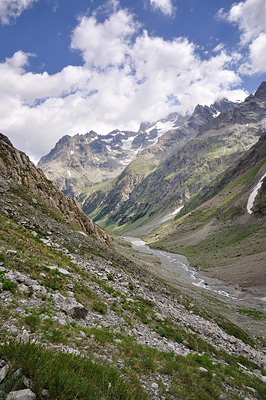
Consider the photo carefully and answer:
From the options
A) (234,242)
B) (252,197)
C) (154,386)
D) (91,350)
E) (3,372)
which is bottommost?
(234,242)

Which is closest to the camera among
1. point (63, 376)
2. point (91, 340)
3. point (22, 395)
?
point (22, 395)

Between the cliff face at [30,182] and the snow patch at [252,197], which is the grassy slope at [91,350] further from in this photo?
the snow patch at [252,197]

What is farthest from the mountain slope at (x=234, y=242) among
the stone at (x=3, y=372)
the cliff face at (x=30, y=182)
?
the stone at (x=3, y=372)

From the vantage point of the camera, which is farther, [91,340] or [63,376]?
[91,340]

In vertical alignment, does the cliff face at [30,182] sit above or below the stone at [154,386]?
above

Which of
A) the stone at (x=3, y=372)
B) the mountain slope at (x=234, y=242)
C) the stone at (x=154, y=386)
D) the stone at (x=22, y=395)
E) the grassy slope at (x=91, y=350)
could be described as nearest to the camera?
the stone at (x=22, y=395)

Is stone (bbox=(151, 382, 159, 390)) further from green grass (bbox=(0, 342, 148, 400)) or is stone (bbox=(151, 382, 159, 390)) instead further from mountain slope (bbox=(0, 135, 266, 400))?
green grass (bbox=(0, 342, 148, 400))

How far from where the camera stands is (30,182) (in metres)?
43.8

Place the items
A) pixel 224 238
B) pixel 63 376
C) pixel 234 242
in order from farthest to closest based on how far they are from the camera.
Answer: pixel 224 238
pixel 234 242
pixel 63 376

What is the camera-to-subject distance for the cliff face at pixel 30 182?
3810 cm

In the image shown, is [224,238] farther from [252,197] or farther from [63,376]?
[63,376]

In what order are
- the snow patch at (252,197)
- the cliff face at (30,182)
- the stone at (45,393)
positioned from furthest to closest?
the snow patch at (252,197), the cliff face at (30,182), the stone at (45,393)

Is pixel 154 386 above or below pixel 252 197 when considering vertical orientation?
below

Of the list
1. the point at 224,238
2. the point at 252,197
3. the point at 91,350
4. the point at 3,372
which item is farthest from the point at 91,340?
the point at 252,197
